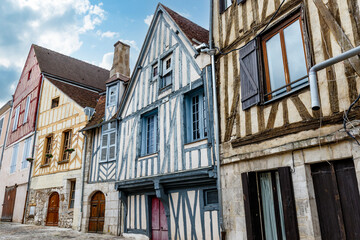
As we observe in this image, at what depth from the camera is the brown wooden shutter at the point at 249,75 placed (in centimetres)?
450

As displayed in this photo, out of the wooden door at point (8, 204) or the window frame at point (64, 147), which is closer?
the window frame at point (64, 147)

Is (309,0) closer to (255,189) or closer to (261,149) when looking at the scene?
(261,149)

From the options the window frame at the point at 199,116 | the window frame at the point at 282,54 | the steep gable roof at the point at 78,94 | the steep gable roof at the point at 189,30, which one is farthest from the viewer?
the steep gable roof at the point at 78,94

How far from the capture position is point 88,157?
9.48 metres

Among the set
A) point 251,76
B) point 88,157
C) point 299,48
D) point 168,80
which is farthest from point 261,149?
point 88,157

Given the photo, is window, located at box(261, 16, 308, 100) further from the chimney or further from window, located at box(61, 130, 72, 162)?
window, located at box(61, 130, 72, 162)

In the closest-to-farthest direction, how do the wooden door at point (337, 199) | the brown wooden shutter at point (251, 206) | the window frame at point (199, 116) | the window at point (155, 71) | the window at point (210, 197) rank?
1. the wooden door at point (337, 199)
2. the brown wooden shutter at point (251, 206)
3. the window at point (210, 197)
4. the window frame at point (199, 116)
5. the window at point (155, 71)

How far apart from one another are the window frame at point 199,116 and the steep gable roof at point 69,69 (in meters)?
9.34

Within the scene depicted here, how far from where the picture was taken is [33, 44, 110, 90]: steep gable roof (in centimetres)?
1398

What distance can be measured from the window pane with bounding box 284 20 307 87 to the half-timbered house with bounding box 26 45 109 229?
7560mm

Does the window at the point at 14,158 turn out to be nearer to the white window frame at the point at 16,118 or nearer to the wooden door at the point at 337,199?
the white window frame at the point at 16,118

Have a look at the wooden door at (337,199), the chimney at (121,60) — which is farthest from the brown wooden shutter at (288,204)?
the chimney at (121,60)

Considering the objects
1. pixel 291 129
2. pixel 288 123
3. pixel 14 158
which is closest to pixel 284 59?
pixel 288 123

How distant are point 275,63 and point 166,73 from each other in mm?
3298
